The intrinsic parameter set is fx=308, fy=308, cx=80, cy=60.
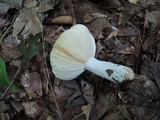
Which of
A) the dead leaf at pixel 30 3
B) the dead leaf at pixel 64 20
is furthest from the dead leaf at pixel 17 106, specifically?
the dead leaf at pixel 30 3

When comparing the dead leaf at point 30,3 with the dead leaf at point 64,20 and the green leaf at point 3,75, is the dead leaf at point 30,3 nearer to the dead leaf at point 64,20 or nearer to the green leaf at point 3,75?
the dead leaf at point 64,20

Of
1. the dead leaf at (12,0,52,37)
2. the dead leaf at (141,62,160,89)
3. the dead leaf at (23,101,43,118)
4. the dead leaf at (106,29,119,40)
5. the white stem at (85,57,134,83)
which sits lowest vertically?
the dead leaf at (23,101,43,118)

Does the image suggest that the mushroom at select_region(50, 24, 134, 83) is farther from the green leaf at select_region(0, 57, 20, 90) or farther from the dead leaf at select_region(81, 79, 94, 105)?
the green leaf at select_region(0, 57, 20, 90)

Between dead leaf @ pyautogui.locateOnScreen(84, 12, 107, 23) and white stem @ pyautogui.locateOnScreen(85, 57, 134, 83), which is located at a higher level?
dead leaf @ pyautogui.locateOnScreen(84, 12, 107, 23)

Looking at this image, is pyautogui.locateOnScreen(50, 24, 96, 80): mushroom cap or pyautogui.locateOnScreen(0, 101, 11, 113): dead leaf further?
pyautogui.locateOnScreen(0, 101, 11, 113): dead leaf

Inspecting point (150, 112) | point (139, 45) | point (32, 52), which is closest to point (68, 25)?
point (32, 52)

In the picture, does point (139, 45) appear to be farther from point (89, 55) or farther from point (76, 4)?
point (76, 4)

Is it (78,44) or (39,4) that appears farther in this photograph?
(39,4)

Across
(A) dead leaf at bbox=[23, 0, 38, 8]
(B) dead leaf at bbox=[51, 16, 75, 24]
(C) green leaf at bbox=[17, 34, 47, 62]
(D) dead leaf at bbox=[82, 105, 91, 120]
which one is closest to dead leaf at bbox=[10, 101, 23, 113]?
(C) green leaf at bbox=[17, 34, 47, 62]
